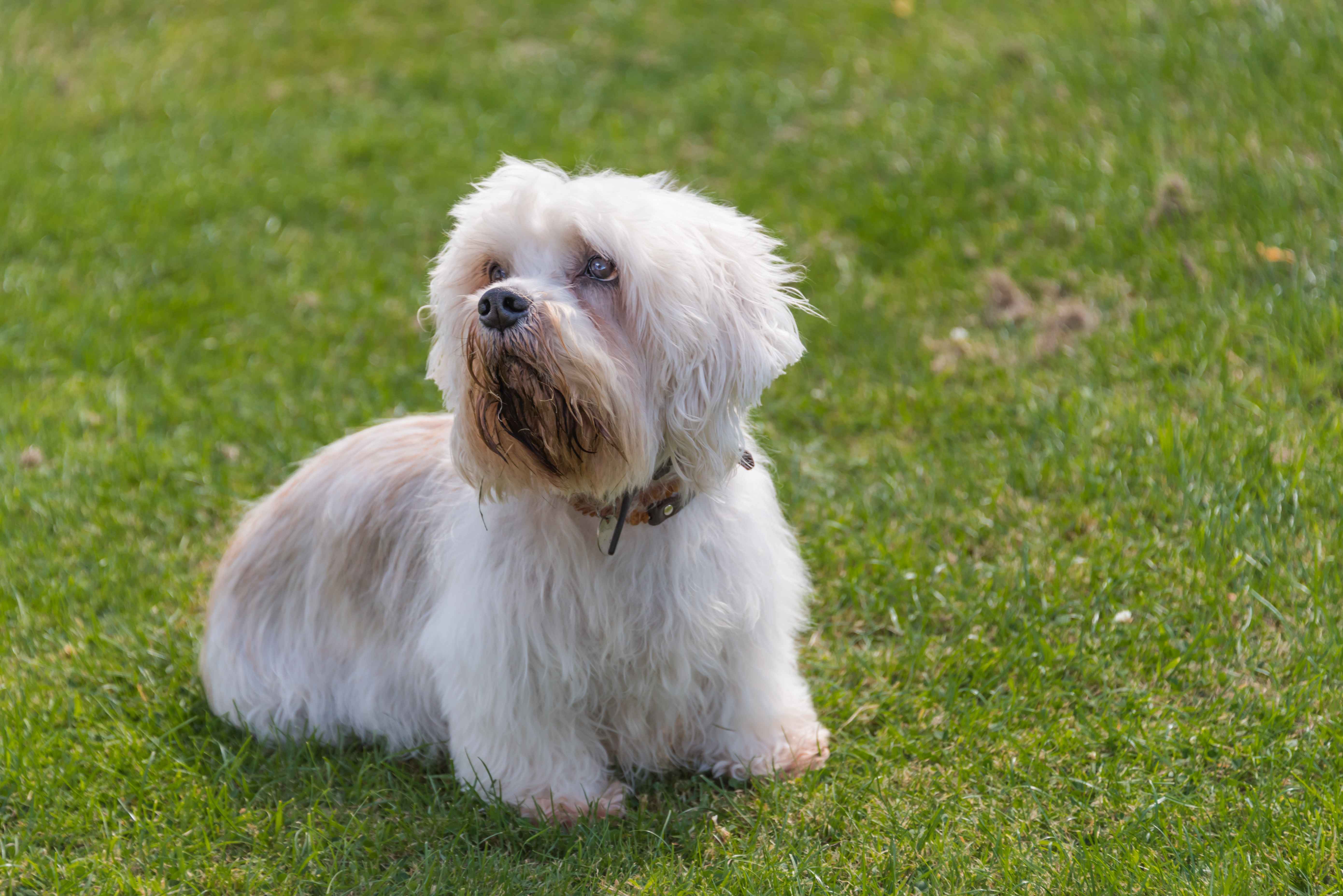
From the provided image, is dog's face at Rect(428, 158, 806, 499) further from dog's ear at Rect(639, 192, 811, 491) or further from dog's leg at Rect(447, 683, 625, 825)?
dog's leg at Rect(447, 683, 625, 825)

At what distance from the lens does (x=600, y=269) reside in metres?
2.97

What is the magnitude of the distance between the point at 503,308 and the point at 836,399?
276 centimetres

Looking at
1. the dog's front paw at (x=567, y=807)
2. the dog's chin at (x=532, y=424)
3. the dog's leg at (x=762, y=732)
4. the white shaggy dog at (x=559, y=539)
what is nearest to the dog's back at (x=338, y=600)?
the white shaggy dog at (x=559, y=539)

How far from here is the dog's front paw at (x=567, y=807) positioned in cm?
336

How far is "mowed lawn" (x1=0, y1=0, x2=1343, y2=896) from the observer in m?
3.33

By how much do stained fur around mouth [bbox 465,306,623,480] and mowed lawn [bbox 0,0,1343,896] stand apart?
3.73 ft

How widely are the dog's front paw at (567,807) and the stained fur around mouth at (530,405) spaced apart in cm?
102

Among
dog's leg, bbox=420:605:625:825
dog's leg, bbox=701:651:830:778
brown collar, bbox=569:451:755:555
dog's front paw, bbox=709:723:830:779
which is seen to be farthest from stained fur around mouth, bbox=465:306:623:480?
dog's front paw, bbox=709:723:830:779

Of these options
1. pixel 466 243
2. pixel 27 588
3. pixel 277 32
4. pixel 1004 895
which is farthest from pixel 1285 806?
pixel 277 32

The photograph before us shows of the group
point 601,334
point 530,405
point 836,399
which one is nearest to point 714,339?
point 601,334

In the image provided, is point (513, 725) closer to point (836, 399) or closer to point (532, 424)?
point (532, 424)

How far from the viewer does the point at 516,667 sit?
3277 millimetres

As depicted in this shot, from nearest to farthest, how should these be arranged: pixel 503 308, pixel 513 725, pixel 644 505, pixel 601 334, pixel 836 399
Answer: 1. pixel 503 308
2. pixel 601 334
3. pixel 644 505
4. pixel 513 725
5. pixel 836 399

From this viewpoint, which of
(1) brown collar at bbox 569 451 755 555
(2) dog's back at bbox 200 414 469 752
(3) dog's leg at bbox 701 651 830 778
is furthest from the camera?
(2) dog's back at bbox 200 414 469 752
